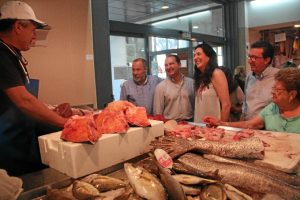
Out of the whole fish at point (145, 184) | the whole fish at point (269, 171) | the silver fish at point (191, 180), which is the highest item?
the whole fish at point (145, 184)

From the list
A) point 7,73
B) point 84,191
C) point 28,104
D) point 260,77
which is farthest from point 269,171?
point 260,77

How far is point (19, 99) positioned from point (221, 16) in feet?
23.2

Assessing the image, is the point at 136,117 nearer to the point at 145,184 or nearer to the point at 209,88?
the point at 145,184

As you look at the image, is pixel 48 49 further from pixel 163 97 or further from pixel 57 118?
pixel 57 118

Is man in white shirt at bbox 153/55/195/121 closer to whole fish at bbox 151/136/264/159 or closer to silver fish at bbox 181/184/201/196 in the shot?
whole fish at bbox 151/136/264/159

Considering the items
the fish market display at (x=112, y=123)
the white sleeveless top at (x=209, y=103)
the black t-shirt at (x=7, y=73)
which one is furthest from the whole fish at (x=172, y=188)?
the white sleeveless top at (x=209, y=103)

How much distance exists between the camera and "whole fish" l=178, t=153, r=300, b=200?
3.44 ft

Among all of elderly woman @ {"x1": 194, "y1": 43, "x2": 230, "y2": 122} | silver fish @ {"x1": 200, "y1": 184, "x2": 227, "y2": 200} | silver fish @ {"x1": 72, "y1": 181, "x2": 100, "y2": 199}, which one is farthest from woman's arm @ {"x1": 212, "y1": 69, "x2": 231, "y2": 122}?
silver fish @ {"x1": 72, "y1": 181, "x2": 100, "y2": 199}

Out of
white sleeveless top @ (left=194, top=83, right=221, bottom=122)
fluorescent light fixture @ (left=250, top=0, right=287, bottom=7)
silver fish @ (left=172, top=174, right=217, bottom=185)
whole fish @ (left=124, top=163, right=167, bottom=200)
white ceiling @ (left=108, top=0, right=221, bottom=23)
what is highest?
fluorescent light fixture @ (left=250, top=0, right=287, bottom=7)

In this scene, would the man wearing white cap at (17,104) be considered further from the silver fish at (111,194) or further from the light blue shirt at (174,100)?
the light blue shirt at (174,100)

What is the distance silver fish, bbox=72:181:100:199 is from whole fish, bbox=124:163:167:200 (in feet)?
0.48

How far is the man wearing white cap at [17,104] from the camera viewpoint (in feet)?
4.68

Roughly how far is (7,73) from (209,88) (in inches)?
74.7

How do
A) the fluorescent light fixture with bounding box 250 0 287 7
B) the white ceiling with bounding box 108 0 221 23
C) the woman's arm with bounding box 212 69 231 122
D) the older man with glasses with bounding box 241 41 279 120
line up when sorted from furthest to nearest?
the fluorescent light fixture with bounding box 250 0 287 7 < the white ceiling with bounding box 108 0 221 23 < the older man with glasses with bounding box 241 41 279 120 < the woman's arm with bounding box 212 69 231 122
